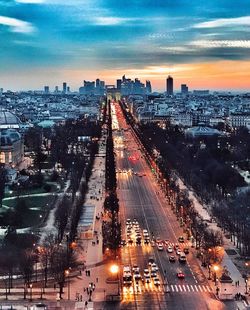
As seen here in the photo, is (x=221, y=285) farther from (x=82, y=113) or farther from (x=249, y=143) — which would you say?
(x=82, y=113)

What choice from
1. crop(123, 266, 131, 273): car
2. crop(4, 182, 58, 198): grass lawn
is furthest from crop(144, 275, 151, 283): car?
crop(4, 182, 58, 198): grass lawn

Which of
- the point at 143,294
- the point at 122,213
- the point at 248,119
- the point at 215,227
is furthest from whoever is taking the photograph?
the point at 248,119

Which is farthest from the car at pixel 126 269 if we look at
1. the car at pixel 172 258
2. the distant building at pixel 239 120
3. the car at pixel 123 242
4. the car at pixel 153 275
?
the distant building at pixel 239 120

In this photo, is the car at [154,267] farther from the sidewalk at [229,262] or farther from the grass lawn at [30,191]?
the grass lawn at [30,191]

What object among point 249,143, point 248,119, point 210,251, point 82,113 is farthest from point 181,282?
point 82,113

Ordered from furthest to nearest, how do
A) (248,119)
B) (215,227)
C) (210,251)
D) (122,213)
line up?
(248,119) → (122,213) → (215,227) → (210,251)

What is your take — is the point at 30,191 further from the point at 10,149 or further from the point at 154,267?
the point at 154,267
